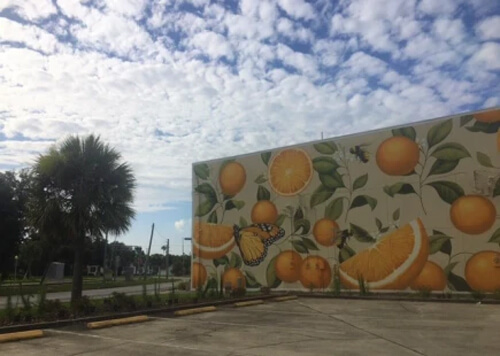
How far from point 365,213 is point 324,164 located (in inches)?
135

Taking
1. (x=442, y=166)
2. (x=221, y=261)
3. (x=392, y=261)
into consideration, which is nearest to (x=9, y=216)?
(x=221, y=261)

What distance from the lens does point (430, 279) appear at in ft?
70.1

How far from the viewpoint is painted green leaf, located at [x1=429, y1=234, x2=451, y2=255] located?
69.3ft

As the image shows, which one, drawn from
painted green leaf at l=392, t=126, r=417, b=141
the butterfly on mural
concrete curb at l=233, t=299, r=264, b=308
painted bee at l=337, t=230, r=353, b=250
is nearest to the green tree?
the butterfly on mural

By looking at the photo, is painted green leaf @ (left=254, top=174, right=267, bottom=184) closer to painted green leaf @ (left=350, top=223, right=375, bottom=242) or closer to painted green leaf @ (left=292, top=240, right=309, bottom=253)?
painted green leaf @ (left=292, top=240, right=309, bottom=253)

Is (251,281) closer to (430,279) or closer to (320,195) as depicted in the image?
(320,195)

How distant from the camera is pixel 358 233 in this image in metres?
23.6

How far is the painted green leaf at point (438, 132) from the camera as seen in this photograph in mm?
21578

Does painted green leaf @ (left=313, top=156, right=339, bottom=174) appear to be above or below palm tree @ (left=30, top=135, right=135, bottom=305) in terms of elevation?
above

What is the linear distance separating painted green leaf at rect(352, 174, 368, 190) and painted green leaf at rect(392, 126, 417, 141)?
2487mm

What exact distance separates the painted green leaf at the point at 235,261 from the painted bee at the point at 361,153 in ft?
29.8

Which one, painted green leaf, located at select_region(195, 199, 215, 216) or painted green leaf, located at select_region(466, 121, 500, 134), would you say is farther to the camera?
painted green leaf, located at select_region(195, 199, 215, 216)

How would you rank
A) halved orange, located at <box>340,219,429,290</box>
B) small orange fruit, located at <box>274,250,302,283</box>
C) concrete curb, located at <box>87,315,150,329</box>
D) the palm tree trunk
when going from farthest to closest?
small orange fruit, located at <box>274,250,302,283</box> → halved orange, located at <box>340,219,429,290</box> → the palm tree trunk → concrete curb, located at <box>87,315,150,329</box>

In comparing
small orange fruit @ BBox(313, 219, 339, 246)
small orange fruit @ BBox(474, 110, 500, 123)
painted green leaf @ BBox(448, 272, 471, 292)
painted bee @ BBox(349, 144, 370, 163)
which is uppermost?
small orange fruit @ BBox(474, 110, 500, 123)
